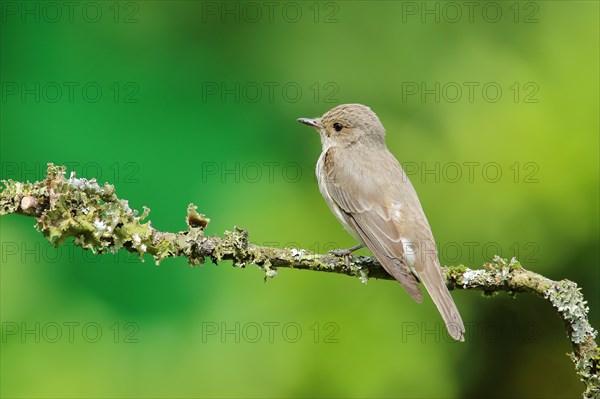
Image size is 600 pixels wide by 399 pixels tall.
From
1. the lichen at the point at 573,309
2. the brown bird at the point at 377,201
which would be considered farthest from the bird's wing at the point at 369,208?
the lichen at the point at 573,309

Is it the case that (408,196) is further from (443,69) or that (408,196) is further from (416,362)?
(443,69)

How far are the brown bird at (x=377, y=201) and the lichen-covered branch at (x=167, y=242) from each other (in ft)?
1.72

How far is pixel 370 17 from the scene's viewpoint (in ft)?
18.5

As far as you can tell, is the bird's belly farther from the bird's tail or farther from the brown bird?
the bird's tail

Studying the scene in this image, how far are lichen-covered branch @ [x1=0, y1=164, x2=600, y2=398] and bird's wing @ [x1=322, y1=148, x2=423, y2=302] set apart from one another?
2.20 feet

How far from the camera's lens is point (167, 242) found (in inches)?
117

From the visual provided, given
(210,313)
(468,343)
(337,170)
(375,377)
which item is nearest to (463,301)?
(468,343)

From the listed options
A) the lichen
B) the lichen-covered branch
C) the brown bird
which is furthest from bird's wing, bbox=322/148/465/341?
the lichen

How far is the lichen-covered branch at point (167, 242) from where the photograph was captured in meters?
2.82

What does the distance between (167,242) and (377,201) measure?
153cm

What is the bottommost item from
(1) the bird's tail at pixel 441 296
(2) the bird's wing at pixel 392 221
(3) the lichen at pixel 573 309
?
(3) the lichen at pixel 573 309

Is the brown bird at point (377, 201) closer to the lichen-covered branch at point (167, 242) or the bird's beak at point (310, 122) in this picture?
the bird's beak at point (310, 122)

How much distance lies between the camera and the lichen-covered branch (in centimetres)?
282

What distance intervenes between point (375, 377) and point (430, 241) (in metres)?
0.86
